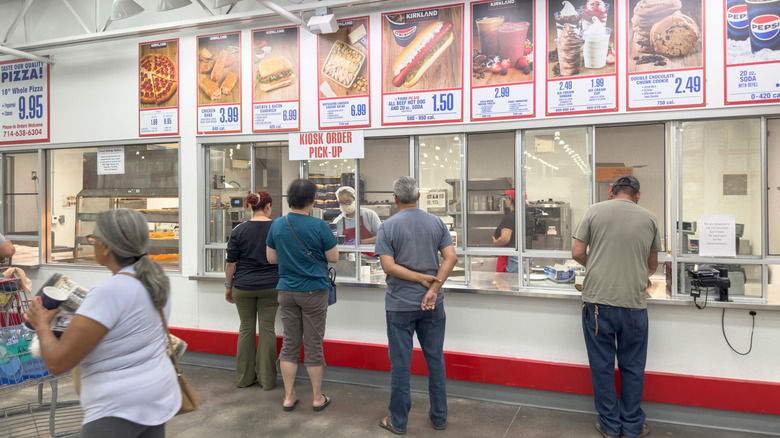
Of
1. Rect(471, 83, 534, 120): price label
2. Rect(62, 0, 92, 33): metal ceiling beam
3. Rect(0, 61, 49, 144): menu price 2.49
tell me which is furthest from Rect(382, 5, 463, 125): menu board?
Rect(0, 61, 49, 144): menu price 2.49

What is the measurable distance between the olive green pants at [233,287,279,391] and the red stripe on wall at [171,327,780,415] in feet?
1.06

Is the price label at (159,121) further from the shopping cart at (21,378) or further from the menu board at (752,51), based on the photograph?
the menu board at (752,51)

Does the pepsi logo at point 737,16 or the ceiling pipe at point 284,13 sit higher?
the ceiling pipe at point 284,13

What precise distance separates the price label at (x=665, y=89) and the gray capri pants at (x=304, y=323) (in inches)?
112

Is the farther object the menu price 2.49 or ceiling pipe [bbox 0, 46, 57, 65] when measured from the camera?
the menu price 2.49

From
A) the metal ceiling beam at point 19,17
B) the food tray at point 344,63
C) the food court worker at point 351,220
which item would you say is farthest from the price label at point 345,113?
the metal ceiling beam at point 19,17

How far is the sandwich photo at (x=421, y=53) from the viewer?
14.3ft

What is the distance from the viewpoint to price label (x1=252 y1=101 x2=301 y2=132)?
4.85 meters

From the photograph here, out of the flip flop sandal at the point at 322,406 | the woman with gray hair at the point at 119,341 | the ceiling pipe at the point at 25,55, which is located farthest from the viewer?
the ceiling pipe at the point at 25,55

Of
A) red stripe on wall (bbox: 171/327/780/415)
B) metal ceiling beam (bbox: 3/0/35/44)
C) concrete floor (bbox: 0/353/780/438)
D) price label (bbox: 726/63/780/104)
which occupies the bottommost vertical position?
concrete floor (bbox: 0/353/780/438)

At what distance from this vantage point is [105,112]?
5.52 m

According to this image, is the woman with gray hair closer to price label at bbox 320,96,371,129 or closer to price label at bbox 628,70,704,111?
price label at bbox 320,96,371,129

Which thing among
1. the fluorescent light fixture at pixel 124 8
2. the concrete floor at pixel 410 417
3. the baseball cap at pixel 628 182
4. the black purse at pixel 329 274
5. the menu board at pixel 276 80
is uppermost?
Answer: the fluorescent light fixture at pixel 124 8

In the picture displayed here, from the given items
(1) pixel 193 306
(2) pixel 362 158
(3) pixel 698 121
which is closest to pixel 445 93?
(2) pixel 362 158
